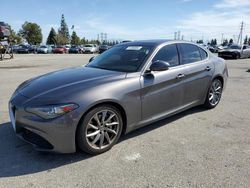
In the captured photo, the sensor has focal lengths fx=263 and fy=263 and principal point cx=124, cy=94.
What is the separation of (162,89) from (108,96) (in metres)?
1.12

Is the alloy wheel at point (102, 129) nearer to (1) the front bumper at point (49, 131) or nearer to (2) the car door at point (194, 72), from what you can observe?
(1) the front bumper at point (49, 131)

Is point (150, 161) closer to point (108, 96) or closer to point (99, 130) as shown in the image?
point (99, 130)

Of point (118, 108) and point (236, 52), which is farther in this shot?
point (236, 52)

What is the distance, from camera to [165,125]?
15.8 feet

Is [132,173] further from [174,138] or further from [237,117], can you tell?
[237,117]

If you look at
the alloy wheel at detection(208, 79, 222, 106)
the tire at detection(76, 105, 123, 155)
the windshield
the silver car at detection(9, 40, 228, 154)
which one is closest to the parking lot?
the tire at detection(76, 105, 123, 155)

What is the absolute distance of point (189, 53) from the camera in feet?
17.0

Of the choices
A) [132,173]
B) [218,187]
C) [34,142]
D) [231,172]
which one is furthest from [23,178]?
[231,172]

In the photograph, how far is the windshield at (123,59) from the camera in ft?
14.1

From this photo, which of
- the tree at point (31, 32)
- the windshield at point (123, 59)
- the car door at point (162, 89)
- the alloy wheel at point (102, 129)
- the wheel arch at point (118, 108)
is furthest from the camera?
the tree at point (31, 32)

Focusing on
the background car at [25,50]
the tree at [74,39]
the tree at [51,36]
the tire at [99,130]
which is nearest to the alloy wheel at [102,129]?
the tire at [99,130]

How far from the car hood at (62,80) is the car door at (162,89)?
0.47m

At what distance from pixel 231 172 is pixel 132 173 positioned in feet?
3.99

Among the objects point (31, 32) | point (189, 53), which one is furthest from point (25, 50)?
point (189, 53)
